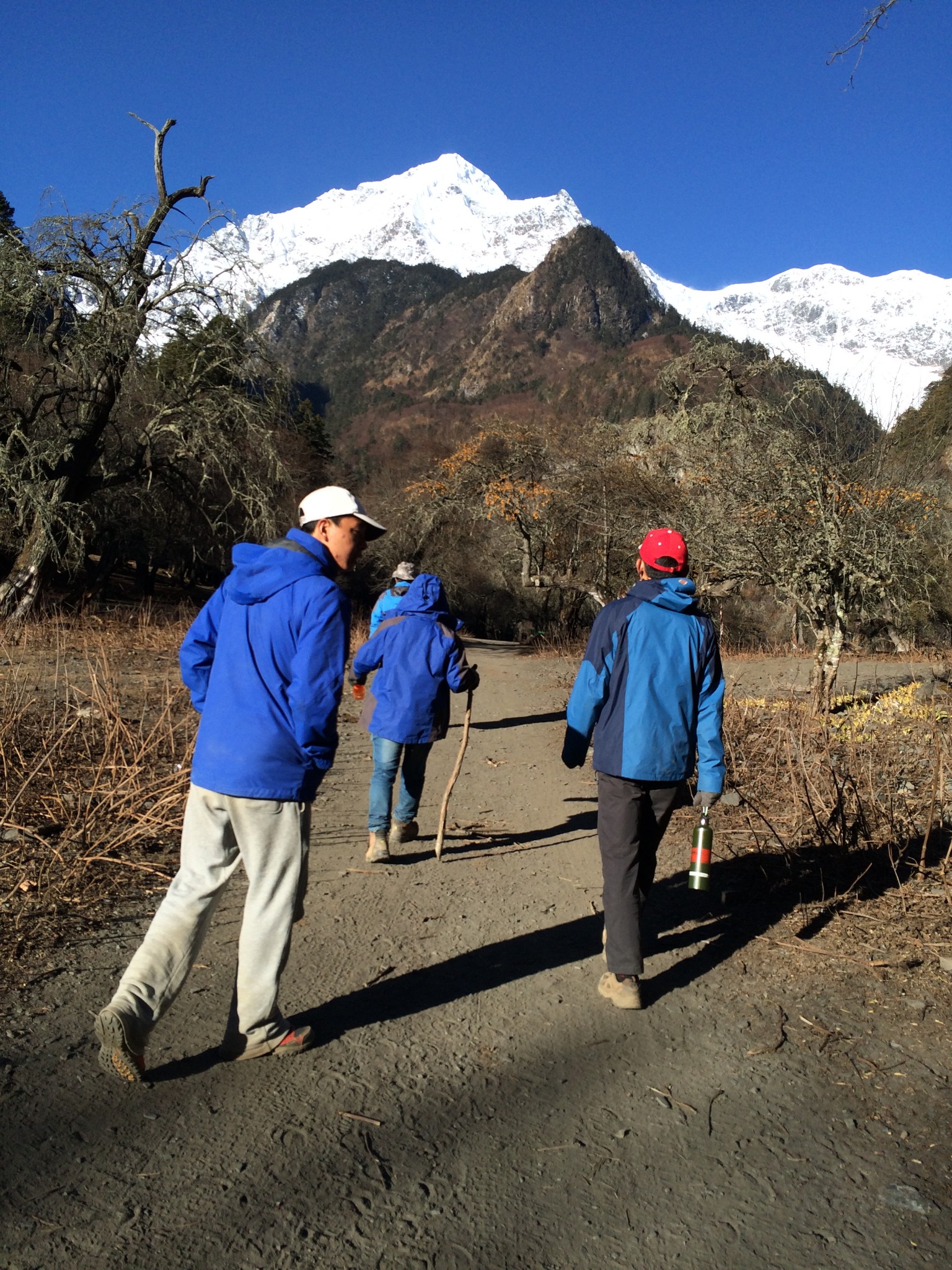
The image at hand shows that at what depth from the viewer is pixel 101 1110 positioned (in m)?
2.91

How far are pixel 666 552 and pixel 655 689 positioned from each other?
0.60 metres

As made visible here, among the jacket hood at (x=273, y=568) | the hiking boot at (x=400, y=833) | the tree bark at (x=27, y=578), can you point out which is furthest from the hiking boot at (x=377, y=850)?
the tree bark at (x=27, y=578)

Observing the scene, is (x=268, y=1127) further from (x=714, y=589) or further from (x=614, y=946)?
(x=714, y=589)

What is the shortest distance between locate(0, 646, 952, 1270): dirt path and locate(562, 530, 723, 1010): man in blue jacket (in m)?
0.45

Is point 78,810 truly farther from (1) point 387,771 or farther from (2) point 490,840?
(2) point 490,840

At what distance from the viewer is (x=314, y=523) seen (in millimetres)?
3234

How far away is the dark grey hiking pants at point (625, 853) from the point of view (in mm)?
3834

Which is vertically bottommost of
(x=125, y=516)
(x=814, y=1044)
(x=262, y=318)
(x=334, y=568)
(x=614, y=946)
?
(x=814, y=1044)

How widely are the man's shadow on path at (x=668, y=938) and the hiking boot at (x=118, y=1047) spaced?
149mm

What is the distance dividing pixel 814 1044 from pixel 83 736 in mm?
5120

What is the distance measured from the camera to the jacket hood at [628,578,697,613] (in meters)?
3.89

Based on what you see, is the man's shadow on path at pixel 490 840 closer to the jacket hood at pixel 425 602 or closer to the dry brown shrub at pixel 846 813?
the dry brown shrub at pixel 846 813

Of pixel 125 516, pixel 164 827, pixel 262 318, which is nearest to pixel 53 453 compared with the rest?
pixel 262 318

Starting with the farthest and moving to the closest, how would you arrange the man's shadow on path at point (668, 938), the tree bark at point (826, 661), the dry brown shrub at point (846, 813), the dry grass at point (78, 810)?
the tree bark at point (826, 661)
the dry brown shrub at point (846, 813)
the dry grass at point (78, 810)
the man's shadow on path at point (668, 938)
